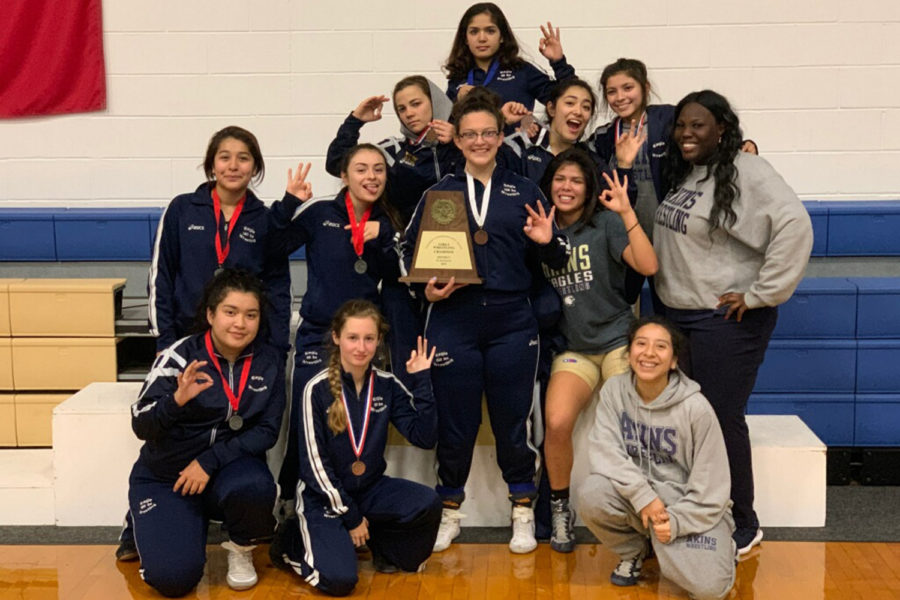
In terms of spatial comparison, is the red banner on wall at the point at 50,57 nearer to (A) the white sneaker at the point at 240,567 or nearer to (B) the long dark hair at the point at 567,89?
(B) the long dark hair at the point at 567,89

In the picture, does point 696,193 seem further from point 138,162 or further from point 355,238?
point 138,162

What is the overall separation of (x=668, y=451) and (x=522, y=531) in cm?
65

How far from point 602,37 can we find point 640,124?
187 cm

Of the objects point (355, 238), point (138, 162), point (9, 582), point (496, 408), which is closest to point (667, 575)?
point (496, 408)

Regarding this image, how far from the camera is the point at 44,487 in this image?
4422mm

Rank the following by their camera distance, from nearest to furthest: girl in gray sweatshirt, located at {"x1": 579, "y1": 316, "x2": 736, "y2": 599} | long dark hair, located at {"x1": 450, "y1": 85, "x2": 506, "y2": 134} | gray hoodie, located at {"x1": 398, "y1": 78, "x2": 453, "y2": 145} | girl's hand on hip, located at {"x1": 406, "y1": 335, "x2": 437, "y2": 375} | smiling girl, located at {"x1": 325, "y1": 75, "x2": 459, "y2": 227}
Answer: girl in gray sweatshirt, located at {"x1": 579, "y1": 316, "x2": 736, "y2": 599}, girl's hand on hip, located at {"x1": 406, "y1": 335, "x2": 437, "y2": 375}, long dark hair, located at {"x1": 450, "y1": 85, "x2": 506, "y2": 134}, smiling girl, located at {"x1": 325, "y1": 75, "x2": 459, "y2": 227}, gray hoodie, located at {"x1": 398, "y1": 78, "x2": 453, "y2": 145}

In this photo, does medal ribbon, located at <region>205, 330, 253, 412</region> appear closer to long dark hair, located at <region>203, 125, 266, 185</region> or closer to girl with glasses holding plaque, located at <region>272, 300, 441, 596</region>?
girl with glasses holding plaque, located at <region>272, 300, 441, 596</region>

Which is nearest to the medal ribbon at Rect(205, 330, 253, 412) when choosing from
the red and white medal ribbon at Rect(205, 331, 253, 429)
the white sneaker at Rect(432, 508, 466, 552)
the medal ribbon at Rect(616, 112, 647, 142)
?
the red and white medal ribbon at Rect(205, 331, 253, 429)

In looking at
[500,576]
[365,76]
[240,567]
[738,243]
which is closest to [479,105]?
[738,243]

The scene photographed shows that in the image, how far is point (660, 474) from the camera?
3.59 m

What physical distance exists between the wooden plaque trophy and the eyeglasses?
0.20 metres

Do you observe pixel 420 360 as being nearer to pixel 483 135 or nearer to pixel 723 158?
pixel 483 135

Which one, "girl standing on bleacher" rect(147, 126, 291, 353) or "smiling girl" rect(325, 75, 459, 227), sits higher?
"smiling girl" rect(325, 75, 459, 227)

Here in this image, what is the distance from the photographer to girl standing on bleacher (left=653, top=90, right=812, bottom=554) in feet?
12.0
